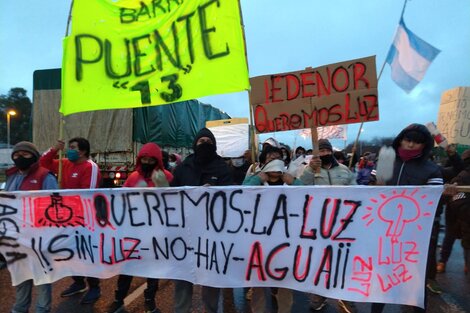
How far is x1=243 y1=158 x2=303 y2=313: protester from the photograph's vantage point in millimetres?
2947

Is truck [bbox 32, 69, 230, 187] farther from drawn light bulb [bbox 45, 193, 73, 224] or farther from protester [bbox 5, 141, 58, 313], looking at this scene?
drawn light bulb [bbox 45, 193, 73, 224]

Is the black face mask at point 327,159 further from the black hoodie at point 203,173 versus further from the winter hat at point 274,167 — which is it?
the black hoodie at point 203,173

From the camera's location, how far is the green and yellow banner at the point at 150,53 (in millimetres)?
3391

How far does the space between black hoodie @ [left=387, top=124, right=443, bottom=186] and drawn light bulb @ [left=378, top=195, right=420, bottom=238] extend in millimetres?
419

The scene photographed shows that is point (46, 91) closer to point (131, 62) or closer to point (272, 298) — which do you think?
point (131, 62)

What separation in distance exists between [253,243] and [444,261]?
3.39 m

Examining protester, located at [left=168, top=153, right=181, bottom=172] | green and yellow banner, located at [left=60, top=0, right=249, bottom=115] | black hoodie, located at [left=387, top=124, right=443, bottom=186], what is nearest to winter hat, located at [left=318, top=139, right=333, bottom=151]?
black hoodie, located at [left=387, top=124, right=443, bottom=186]

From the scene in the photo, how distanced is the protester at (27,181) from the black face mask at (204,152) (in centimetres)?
145

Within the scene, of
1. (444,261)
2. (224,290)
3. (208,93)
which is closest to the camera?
(208,93)

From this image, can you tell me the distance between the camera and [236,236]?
9.62 ft

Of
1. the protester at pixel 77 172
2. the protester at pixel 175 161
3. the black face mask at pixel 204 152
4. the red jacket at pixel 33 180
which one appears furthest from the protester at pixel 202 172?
the protester at pixel 175 161

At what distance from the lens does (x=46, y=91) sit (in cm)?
865

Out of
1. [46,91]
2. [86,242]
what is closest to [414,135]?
[86,242]

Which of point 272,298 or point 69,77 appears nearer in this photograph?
point 69,77
